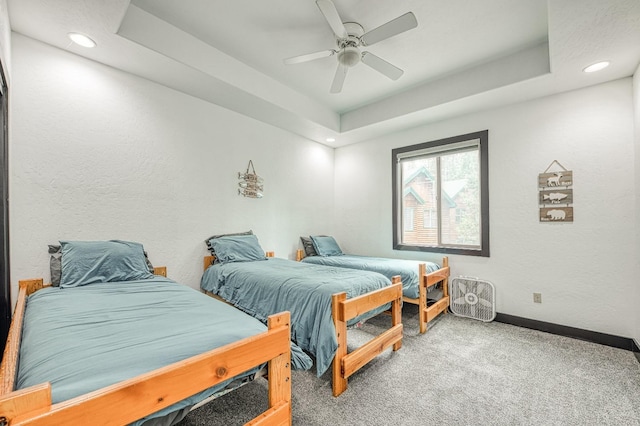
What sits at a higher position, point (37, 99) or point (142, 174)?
point (37, 99)

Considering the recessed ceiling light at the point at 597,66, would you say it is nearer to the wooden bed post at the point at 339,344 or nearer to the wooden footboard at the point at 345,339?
the wooden footboard at the point at 345,339

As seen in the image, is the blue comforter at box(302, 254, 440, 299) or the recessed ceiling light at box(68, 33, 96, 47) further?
the blue comforter at box(302, 254, 440, 299)

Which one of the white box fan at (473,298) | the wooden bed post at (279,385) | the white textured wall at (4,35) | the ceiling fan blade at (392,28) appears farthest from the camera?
the white box fan at (473,298)

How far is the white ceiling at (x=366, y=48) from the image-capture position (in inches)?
76.5

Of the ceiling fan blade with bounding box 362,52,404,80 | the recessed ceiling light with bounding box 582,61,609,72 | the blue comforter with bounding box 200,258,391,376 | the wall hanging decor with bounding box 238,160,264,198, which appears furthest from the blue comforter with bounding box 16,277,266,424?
the recessed ceiling light with bounding box 582,61,609,72

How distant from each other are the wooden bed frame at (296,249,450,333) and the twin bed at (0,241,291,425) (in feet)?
6.23

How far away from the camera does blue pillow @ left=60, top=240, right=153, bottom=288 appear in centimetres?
204

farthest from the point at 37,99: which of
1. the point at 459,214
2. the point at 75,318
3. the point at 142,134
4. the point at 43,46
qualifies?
the point at 459,214

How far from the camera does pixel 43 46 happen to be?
220cm

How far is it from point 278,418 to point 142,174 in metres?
2.46

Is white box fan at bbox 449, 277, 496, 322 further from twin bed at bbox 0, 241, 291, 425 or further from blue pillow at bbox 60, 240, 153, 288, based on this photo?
blue pillow at bbox 60, 240, 153, 288

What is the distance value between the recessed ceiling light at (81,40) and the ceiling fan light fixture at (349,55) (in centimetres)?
195

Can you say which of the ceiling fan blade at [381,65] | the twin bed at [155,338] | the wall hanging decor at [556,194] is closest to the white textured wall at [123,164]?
the twin bed at [155,338]

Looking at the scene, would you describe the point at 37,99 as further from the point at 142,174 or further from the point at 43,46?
the point at 142,174
